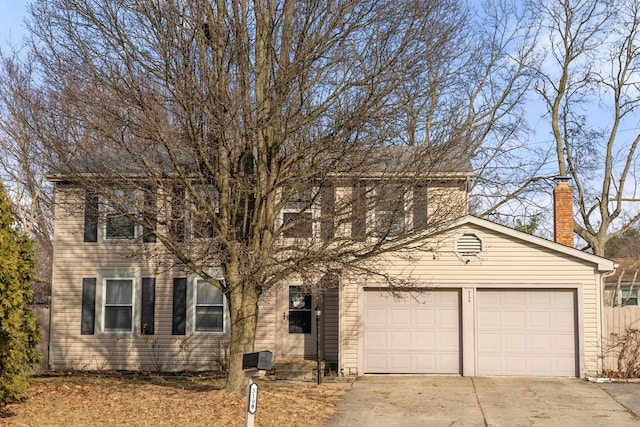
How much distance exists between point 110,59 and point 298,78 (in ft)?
9.81

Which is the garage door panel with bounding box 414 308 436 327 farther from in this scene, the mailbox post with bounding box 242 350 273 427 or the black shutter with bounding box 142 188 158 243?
the mailbox post with bounding box 242 350 273 427

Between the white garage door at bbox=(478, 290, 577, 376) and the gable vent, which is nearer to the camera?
the white garage door at bbox=(478, 290, 577, 376)

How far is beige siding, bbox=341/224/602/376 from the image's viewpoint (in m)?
16.7

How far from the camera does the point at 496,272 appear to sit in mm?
16859

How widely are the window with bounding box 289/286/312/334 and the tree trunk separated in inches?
213

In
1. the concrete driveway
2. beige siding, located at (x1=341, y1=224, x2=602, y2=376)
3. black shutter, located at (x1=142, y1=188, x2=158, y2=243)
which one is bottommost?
the concrete driveway

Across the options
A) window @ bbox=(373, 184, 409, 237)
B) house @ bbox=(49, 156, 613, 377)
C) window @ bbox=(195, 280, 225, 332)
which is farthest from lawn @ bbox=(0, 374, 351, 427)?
window @ bbox=(373, 184, 409, 237)

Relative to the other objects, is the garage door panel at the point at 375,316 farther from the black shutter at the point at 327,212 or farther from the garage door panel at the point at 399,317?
the black shutter at the point at 327,212

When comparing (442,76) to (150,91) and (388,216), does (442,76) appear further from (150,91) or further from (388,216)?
(150,91)

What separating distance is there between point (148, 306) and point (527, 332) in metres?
9.31

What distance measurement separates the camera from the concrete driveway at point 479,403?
11812 millimetres

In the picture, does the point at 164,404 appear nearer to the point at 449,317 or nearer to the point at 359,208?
the point at 359,208

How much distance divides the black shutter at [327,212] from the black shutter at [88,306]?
8372 millimetres

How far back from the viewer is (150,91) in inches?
463
